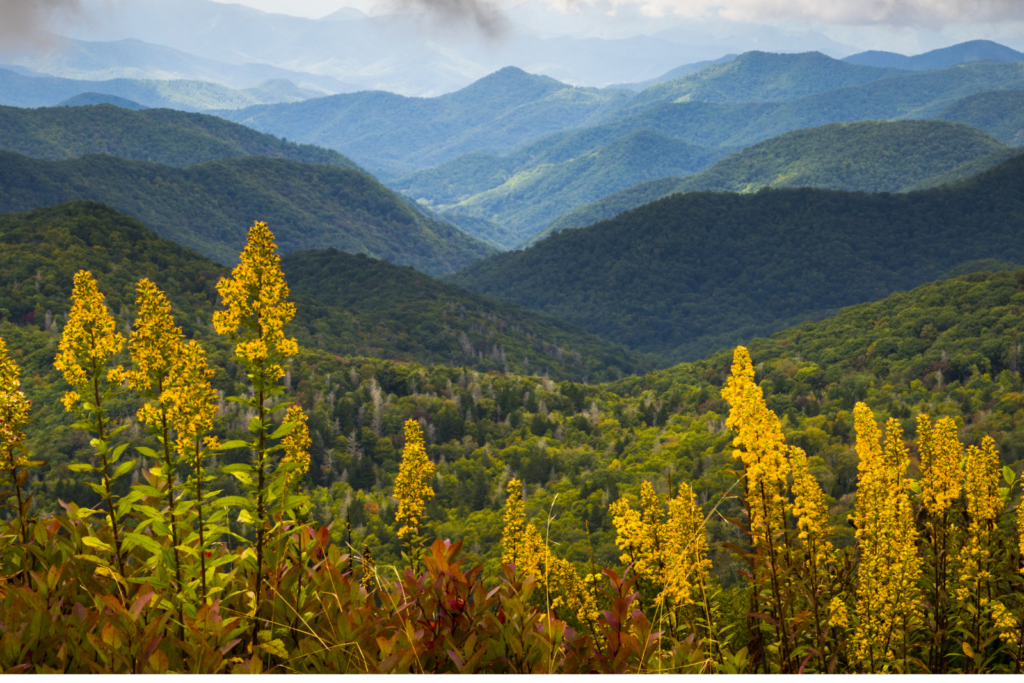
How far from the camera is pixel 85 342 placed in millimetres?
2916

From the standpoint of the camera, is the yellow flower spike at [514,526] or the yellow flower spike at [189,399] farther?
the yellow flower spike at [514,526]

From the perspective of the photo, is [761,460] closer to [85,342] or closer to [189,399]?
[189,399]

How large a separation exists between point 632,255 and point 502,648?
96.3 m

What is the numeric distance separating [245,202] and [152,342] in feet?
467

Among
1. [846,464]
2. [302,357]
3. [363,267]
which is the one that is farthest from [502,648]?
[363,267]

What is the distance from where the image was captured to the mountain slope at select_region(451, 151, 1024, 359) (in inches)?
3413

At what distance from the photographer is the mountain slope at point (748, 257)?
86688 mm

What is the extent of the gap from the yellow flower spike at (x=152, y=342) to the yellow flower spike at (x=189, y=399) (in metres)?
0.05

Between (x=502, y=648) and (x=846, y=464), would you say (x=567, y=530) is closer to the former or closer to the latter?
(x=846, y=464)

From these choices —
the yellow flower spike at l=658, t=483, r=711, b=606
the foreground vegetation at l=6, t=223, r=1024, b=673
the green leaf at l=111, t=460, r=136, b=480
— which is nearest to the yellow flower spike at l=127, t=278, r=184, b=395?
the foreground vegetation at l=6, t=223, r=1024, b=673

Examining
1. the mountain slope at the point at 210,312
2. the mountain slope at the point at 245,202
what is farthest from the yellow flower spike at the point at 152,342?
the mountain slope at the point at 245,202

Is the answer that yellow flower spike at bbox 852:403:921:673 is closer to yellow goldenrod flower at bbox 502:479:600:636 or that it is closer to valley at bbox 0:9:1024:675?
valley at bbox 0:9:1024:675

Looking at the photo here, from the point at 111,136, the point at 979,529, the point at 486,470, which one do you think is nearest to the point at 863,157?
the point at 486,470

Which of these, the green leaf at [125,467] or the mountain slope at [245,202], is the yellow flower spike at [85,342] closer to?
the green leaf at [125,467]
